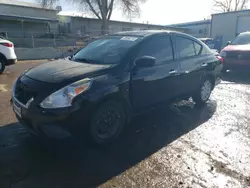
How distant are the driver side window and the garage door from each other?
20.1 metres

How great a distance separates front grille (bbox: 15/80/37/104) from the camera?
2.98 metres

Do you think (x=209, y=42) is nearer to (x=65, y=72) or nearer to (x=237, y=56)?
(x=237, y=56)

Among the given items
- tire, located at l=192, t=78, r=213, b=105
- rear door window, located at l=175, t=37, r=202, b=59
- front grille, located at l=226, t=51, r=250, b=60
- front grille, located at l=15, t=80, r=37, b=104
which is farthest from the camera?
front grille, located at l=226, t=51, r=250, b=60

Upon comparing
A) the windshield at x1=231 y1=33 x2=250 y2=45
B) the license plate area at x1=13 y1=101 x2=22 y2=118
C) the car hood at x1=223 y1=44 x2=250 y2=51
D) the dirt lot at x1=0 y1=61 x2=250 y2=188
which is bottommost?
the dirt lot at x1=0 y1=61 x2=250 y2=188

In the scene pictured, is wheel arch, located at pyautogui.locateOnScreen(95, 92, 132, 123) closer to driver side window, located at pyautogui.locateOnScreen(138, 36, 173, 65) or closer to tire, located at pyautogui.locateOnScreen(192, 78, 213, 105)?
driver side window, located at pyautogui.locateOnScreen(138, 36, 173, 65)

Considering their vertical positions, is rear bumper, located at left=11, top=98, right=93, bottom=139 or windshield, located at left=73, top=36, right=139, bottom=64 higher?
windshield, located at left=73, top=36, right=139, bottom=64

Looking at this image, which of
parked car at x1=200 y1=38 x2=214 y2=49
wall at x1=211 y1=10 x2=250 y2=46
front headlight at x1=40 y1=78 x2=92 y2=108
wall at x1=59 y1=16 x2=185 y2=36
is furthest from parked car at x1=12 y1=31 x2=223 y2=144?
wall at x1=59 y1=16 x2=185 y2=36

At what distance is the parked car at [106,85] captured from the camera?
9.41ft

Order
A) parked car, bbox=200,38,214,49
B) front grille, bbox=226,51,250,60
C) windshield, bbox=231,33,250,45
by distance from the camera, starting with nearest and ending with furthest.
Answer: front grille, bbox=226,51,250,60
windshield, bbox=231,33,250,45
parked car, bbox=200,38,214,49

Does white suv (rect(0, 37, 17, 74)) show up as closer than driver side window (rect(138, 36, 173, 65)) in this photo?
No

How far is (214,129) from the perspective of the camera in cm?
411

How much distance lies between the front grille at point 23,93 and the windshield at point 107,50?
1.11 meters

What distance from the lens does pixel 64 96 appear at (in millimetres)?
2879

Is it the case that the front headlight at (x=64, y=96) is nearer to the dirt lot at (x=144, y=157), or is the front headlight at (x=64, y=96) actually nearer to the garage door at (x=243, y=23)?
the dirt lot at (x=144, y=157)
